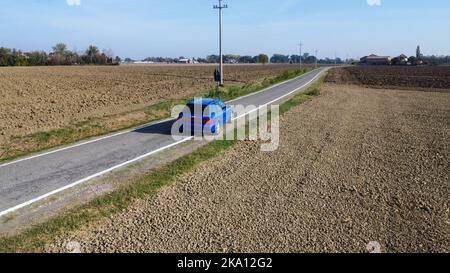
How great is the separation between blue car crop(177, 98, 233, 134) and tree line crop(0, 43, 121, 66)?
4802 inches

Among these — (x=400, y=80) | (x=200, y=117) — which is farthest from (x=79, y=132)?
(x=400, y=80)

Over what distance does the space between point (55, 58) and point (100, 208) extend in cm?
14898

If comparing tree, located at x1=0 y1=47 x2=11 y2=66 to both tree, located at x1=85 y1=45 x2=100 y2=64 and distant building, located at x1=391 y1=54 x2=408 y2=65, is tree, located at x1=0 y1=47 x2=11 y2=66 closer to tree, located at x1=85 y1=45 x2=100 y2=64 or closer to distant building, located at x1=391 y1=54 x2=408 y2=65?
tree, located at x1=85 y1=45 x2=100 y2=64

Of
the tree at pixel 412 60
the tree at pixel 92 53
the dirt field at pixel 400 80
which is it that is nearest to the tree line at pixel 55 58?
the tree at pixel 92 53

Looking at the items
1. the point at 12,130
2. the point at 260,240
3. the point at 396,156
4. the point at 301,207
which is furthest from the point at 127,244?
the point at 12,130

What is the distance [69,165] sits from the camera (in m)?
10.6

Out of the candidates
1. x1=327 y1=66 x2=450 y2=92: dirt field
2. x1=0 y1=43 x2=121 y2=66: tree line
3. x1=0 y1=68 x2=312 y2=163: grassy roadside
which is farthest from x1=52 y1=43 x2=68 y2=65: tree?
x1=0 y1=68 x2=312 y2=163: grassy roadside

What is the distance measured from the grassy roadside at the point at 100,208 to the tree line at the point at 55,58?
125641 mm

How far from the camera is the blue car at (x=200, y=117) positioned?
14273 millimetres

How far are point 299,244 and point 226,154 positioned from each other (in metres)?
6.13

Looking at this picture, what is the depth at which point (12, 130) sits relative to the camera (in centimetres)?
1528

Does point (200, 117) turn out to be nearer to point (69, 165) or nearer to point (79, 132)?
point (79, 132)

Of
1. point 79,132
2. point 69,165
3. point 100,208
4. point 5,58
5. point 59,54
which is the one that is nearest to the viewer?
point 100,208
